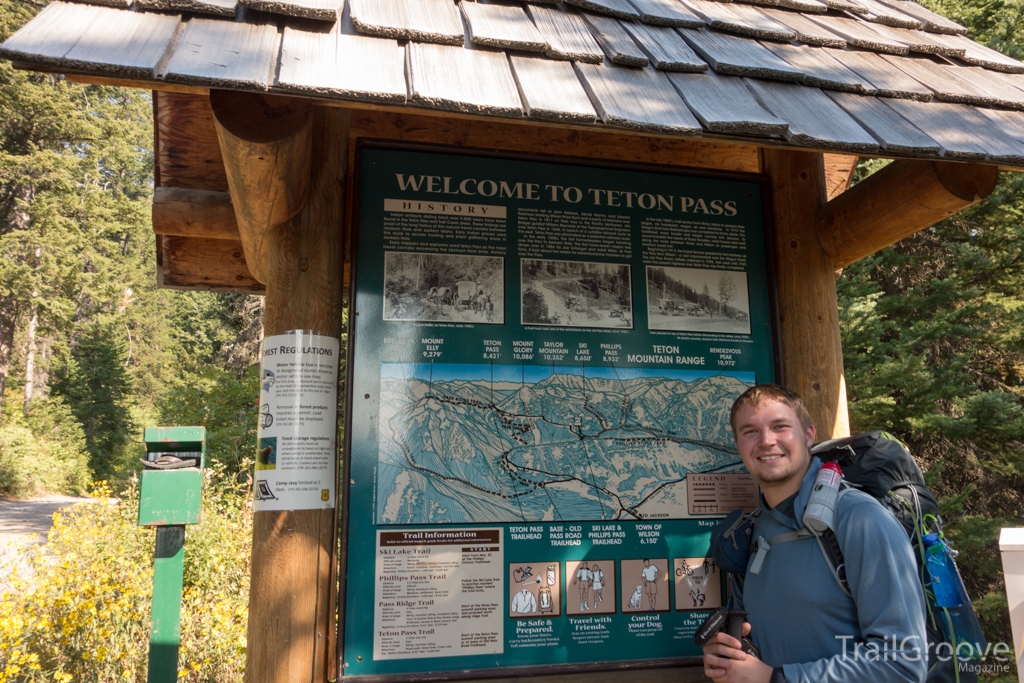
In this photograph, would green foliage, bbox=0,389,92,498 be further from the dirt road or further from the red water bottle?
the red water bottle

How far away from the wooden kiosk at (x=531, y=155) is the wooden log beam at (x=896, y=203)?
0.01 m

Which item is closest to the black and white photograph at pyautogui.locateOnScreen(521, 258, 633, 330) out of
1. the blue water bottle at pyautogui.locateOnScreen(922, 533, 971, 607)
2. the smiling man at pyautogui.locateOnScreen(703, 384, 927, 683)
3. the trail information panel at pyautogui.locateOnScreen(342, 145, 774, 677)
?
the trail information panel at pyautogui.locateOnScreen(342, 145, 774, 677)

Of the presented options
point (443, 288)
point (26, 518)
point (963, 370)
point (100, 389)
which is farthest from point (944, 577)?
point (100, 389)

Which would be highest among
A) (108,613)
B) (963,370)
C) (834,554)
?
(963,370)

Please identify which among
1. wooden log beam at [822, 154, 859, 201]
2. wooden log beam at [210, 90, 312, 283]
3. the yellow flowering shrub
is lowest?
the yellow flowering shrub

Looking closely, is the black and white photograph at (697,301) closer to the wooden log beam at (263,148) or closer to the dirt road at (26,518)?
the wooden log beam at (263,148)

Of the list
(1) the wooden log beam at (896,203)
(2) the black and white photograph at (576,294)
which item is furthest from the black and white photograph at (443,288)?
(1) the wooden log beam at (896,203)

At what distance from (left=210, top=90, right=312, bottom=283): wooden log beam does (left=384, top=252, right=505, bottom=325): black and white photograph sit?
465mm

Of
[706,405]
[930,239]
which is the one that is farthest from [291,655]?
[930,239]

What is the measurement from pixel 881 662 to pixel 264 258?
9.07ft

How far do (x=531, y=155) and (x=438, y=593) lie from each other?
1.82 metres

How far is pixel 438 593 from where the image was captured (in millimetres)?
2422

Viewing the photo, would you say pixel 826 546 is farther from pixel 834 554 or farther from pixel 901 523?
pixel 901 523

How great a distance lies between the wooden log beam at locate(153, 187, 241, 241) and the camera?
11.2 feet
